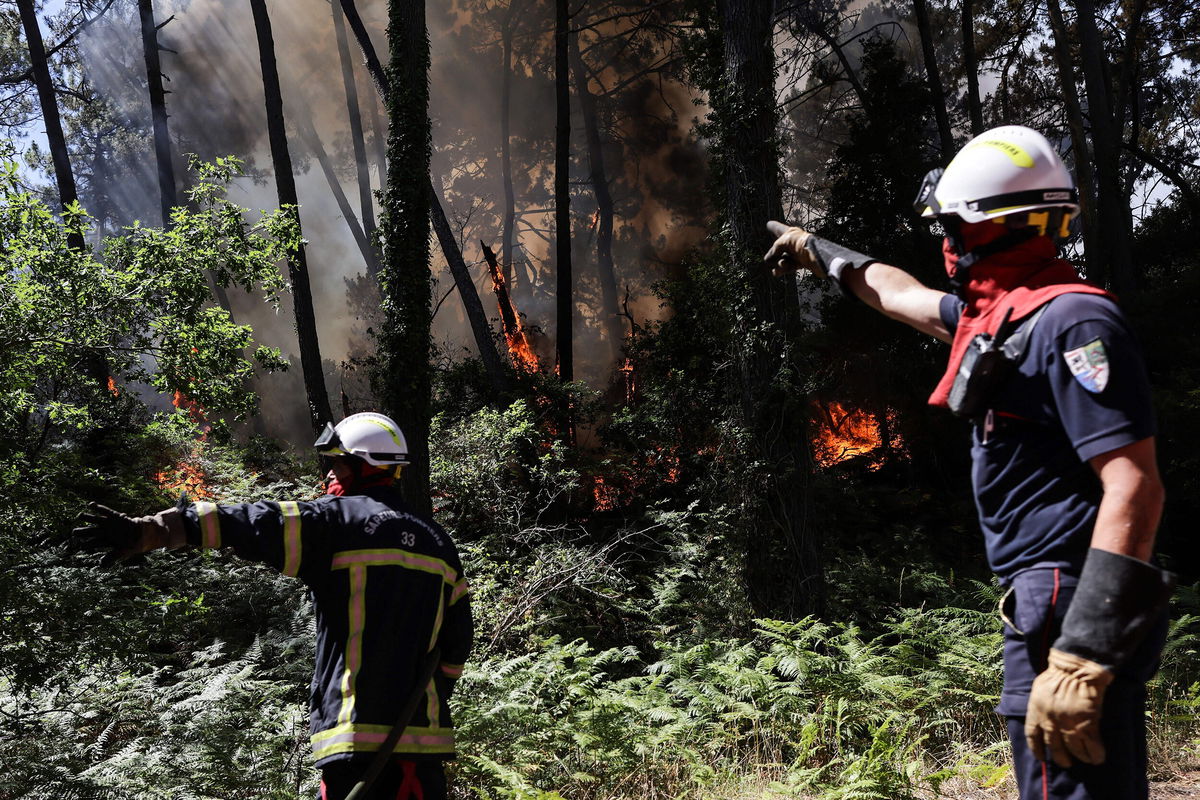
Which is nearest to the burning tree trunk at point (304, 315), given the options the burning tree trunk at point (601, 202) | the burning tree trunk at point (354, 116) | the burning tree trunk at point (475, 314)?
the burning tree trunk at point (475, 314)

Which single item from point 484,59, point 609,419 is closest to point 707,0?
point 609,419

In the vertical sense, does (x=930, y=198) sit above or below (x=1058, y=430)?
above

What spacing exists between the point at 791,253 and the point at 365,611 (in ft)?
6.75

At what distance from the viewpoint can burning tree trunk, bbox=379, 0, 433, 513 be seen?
11211mm

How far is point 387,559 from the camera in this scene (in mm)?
3271

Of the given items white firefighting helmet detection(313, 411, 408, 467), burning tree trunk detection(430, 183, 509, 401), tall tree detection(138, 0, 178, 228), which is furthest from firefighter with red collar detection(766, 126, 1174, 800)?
tall tree detection(138, 0, 178, 228)

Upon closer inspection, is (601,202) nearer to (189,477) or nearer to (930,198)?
(189,477)

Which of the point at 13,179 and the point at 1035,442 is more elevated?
the point at 13,179

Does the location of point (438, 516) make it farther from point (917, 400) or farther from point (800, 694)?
point (917, 400)

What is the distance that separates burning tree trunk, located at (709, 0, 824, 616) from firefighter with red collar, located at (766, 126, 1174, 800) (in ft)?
20.3

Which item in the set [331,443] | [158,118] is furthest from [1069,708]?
[158,118]

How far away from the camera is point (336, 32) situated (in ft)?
129

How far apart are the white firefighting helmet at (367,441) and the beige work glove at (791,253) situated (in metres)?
1.71

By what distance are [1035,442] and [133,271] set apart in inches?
292
